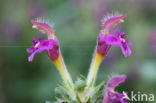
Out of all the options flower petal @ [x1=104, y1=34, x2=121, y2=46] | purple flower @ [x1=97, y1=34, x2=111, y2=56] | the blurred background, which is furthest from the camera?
the blurred background

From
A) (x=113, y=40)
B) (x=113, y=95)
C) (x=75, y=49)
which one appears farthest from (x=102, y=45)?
(x=75, y=49)

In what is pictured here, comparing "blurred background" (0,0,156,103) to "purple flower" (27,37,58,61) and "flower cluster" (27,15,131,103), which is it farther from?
"purple flower" (27,37,58,61)

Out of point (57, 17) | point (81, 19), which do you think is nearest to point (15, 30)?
point (57, 17)

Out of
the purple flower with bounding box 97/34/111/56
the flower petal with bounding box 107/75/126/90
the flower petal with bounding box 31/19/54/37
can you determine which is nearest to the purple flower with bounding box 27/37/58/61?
the flower petal with bounding box 31/19/54/37

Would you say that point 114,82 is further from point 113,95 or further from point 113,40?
point 113,40

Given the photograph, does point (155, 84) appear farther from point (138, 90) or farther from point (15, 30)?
point (15, 30)

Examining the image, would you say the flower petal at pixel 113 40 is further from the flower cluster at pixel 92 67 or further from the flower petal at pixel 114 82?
the flower petal at pixel 114 82

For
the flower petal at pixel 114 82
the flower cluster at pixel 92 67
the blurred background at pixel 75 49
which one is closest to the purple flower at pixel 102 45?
the flower cluster at pixel 92 67

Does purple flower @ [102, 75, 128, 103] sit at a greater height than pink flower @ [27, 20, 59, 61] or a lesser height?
lesser
